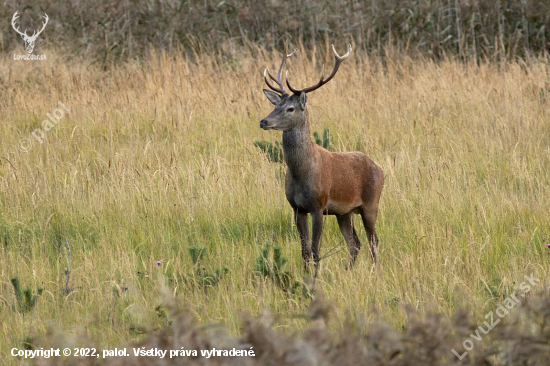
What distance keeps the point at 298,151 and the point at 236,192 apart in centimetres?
119

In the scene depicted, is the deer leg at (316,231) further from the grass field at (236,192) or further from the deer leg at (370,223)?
the deer leg at (370,223)

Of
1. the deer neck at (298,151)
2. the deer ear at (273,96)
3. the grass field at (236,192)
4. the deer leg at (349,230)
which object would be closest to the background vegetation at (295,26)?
the grass field at (236,192)

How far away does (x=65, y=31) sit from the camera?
1234 cm

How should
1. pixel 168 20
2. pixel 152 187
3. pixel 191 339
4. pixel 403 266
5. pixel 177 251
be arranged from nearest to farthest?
pixel 191 339
pixel 403 266
pixel 177 251
pixel 152 187
pixel 168 20

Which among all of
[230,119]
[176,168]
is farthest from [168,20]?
[176,168]

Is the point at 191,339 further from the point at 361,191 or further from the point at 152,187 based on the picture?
the point at 152,187

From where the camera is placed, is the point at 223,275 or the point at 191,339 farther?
the point at 223,275

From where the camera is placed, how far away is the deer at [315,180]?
→ 5.33m

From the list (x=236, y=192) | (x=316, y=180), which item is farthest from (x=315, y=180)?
(x=236, y=192)

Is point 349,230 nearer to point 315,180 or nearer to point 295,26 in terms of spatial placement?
point 315,180

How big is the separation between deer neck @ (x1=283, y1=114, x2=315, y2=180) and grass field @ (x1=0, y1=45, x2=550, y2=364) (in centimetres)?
A: 60

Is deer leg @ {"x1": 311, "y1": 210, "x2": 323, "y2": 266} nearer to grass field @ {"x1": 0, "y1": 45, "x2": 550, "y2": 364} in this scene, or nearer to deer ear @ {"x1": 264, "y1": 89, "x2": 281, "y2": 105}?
grass field @ {"x1": 0, "y1": 45, "x2": 550, "y2": 364}

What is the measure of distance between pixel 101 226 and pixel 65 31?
23.9 feet

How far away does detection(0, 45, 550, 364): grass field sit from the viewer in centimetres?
464
